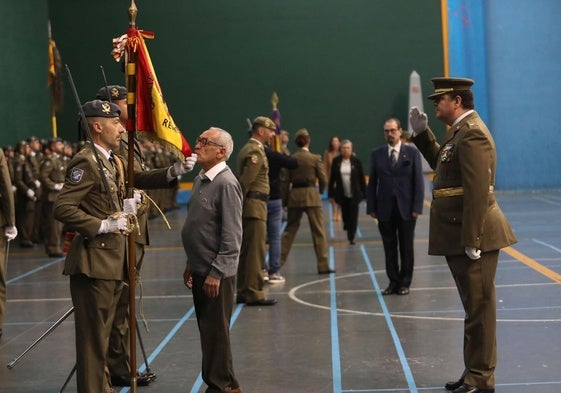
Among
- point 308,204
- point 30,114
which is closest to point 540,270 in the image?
point 308,204

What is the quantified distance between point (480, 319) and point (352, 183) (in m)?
11.2

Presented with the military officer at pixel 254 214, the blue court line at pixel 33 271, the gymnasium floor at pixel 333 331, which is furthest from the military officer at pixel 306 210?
the blue court line at pixel 33 271

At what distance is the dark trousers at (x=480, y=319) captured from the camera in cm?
695

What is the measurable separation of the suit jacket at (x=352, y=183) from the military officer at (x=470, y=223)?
426 inches

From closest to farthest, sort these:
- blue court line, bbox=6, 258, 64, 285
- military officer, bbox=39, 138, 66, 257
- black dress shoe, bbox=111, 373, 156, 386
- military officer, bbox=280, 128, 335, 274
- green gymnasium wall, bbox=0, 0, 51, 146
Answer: black dress shoe, bbox=111, 373, 156, 386
military officer, bbox=280, 128, 335, 274
blue court line, bbox=6, 258, 64, 285
military officer, bbox=39, 138, 66, 257
green gymnasium wall, bbox=0, 0, 51, 146

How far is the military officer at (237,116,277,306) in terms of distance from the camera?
11.4 meters

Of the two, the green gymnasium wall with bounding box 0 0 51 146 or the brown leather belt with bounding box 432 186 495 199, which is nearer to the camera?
the brown leather belt with bounding box 432 186 495 199

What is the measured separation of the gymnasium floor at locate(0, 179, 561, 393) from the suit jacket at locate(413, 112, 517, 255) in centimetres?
110

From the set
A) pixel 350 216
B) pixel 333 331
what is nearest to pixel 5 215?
pixel 333 331

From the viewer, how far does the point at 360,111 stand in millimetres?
31891

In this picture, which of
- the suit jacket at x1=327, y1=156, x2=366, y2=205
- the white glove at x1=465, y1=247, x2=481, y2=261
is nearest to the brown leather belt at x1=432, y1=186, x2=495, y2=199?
the white glove at x1=465, y1=247, x2=481, y2=261

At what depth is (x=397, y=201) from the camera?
11758 mm

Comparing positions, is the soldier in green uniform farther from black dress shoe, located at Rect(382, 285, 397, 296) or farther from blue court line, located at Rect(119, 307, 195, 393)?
black dress shoe, located at Rect(382, 285, 397, 296)

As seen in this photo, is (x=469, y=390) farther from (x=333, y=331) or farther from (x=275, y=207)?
(x=275, y=207)
